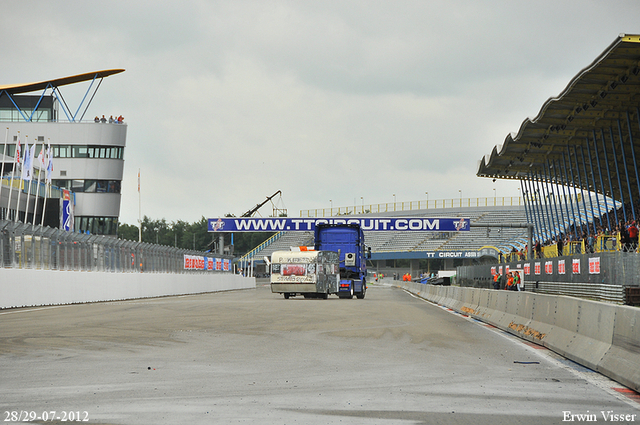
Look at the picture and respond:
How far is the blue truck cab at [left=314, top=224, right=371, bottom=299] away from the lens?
132 feet

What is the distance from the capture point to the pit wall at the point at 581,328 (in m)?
8.51

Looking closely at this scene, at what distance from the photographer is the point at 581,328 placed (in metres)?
10.9

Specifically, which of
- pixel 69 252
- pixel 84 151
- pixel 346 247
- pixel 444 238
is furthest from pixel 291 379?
pixel 444 238

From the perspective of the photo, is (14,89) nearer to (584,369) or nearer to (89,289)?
(89,289)

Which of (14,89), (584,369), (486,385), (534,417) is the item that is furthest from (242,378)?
(14,89)

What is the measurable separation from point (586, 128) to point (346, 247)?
16334mm

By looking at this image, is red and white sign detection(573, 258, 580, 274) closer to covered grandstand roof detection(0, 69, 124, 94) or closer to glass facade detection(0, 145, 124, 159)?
covered grandstand roof detection(0, 69, 124, 94)

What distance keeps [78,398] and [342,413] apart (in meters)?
2.56

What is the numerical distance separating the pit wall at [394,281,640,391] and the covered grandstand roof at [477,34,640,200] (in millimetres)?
15823

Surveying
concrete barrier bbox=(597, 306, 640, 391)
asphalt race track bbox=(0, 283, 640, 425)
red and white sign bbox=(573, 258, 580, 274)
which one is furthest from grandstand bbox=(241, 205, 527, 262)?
concrete barrier bbox=(597, 306, 640, 391)

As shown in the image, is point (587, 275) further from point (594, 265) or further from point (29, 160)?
point (29, 160)

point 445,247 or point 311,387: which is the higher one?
point 445,247

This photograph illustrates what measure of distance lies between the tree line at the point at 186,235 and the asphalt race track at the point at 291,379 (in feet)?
441

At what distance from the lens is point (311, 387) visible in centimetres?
816
